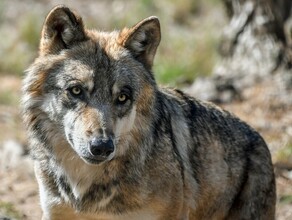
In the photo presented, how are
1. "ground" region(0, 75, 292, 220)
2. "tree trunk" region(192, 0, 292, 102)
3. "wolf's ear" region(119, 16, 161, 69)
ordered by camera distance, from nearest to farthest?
"wolf's ear" region(119, 16, 161, 69)
"ground" region(0, 75, 292, 220)
"tree trunk" region(192, 0, 292, 102)

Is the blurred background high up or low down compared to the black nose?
down

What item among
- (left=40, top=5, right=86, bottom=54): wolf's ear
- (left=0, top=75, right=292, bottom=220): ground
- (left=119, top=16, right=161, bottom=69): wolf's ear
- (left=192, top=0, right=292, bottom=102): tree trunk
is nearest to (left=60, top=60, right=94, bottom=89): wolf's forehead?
(left=40, top=5, right=86, bottom=54): wolf's ear

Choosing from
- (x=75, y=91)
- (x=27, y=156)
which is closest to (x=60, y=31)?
(x=75, y=91)

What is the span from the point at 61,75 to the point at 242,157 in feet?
6.41

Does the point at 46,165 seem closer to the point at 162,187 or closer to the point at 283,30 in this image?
the point at 162,187

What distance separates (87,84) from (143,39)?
0.68 metres

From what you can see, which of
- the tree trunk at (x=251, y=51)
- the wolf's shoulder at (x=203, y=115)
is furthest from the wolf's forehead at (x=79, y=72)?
the tree trunk at (x=251, y=51)

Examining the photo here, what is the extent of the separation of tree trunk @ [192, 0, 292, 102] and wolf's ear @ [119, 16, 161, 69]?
4.75 metres

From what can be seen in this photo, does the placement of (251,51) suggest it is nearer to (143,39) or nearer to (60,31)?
(143,39)

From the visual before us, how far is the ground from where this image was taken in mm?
8820

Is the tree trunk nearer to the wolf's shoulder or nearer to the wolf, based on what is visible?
the wolf's shoulder

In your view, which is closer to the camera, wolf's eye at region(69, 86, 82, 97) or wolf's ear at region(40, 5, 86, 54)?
wolf's eye at region(69, 86, 82, 97)

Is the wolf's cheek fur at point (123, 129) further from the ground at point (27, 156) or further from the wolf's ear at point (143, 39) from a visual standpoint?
the ground at point (27, 156)

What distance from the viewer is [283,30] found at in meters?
12.1
